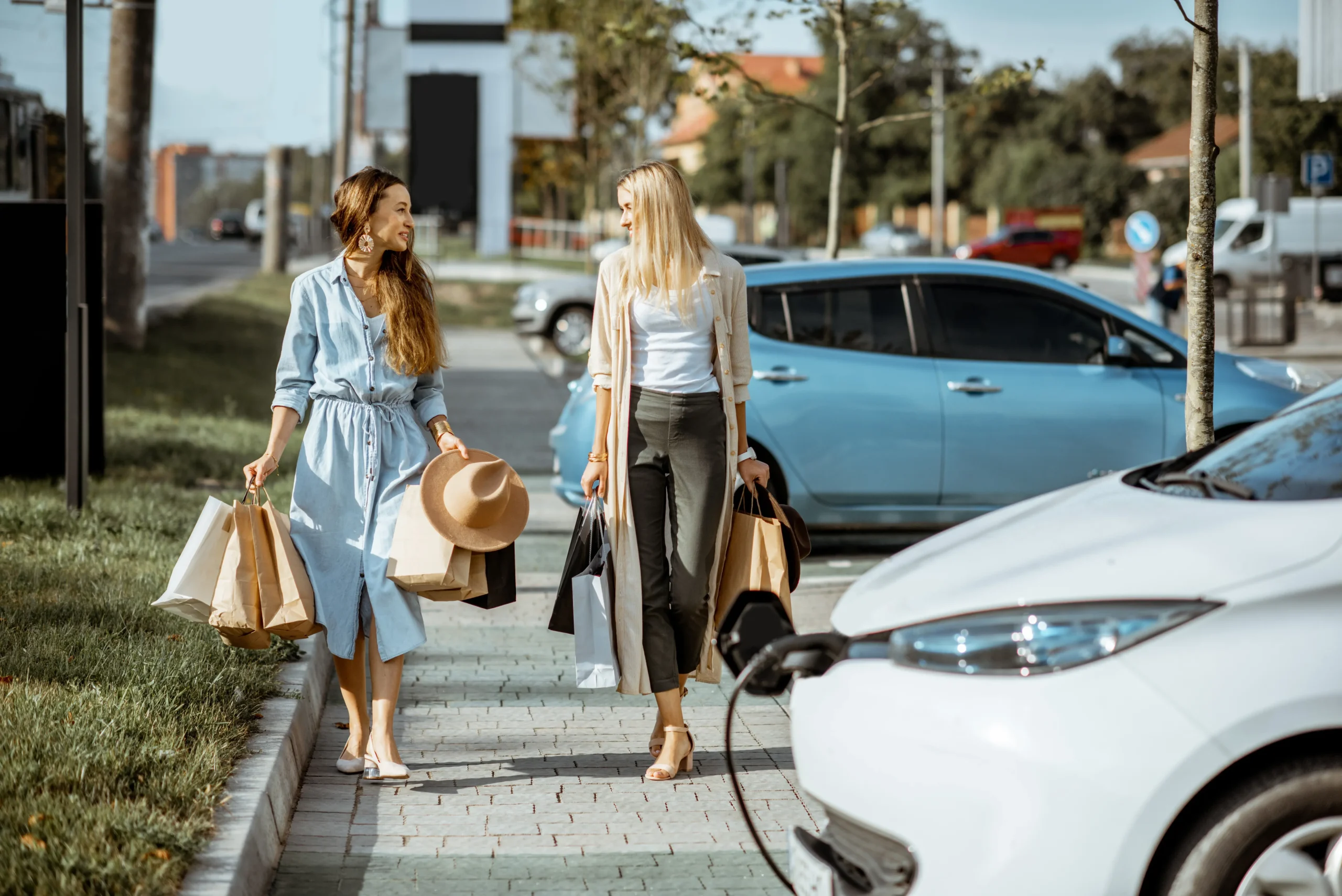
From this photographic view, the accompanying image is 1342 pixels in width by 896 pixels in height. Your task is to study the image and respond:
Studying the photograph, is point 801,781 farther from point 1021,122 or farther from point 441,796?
point 1021,122

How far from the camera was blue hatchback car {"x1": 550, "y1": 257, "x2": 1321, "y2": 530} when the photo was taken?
26.5 feet

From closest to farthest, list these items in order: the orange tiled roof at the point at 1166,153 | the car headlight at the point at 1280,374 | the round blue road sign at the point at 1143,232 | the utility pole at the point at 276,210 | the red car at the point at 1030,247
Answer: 1. the car headlight at the point at 1280,374
2. the round blue road sign at the point at 1143,232
3. the utility pole at the point at 276,210
4. the red car at the point at 1030,247
5. the orange tiled roof at the point at 1166,153

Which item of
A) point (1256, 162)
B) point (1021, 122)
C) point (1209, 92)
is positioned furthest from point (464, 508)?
point (1021, 122)

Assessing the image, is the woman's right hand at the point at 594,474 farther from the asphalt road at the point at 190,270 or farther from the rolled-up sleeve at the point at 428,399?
the asphalt road at the point at 190,270

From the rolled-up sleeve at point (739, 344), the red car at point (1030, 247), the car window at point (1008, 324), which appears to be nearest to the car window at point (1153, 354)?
the car window at point (1008, 324)

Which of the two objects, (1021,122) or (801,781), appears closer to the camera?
(801,781)

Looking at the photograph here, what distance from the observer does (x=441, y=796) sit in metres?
4.66

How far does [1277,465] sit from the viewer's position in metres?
3.38

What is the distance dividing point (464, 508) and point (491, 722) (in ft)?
3.96

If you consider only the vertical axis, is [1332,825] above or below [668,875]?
above

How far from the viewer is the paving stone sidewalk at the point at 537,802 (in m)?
4.01

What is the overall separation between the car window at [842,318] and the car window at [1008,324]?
0.23 meters

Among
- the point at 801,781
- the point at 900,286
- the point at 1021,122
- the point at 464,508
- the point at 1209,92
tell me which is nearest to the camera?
the point at 801,781

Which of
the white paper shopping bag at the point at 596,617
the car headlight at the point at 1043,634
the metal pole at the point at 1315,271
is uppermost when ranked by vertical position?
the metal pole at the point at 1315,271
